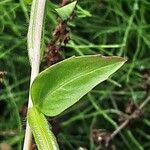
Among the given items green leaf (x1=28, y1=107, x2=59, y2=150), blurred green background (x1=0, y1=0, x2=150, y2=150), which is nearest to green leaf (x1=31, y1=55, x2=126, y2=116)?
green leaf (x1=28, y1=107, x2=59, y2=150)

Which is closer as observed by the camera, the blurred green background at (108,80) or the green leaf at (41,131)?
the green leaf at (41,131)

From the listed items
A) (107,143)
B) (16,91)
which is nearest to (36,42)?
(107,143)

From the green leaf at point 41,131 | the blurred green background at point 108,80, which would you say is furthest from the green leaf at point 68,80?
the blurred green background at point 108,80

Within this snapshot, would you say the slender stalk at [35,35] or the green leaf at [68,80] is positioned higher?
the slender stalk at [35,35]

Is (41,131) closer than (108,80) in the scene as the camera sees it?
Yes

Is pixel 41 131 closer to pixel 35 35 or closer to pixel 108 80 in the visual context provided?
pixel 35 35

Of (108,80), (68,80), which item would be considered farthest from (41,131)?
(108,80)

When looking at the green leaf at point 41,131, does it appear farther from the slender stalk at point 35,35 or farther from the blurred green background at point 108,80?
the blurred green background at point 108,80

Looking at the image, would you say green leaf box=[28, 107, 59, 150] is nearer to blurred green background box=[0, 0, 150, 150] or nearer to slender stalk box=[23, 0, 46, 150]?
slender stalk box=[23, 0, 46, 150]
